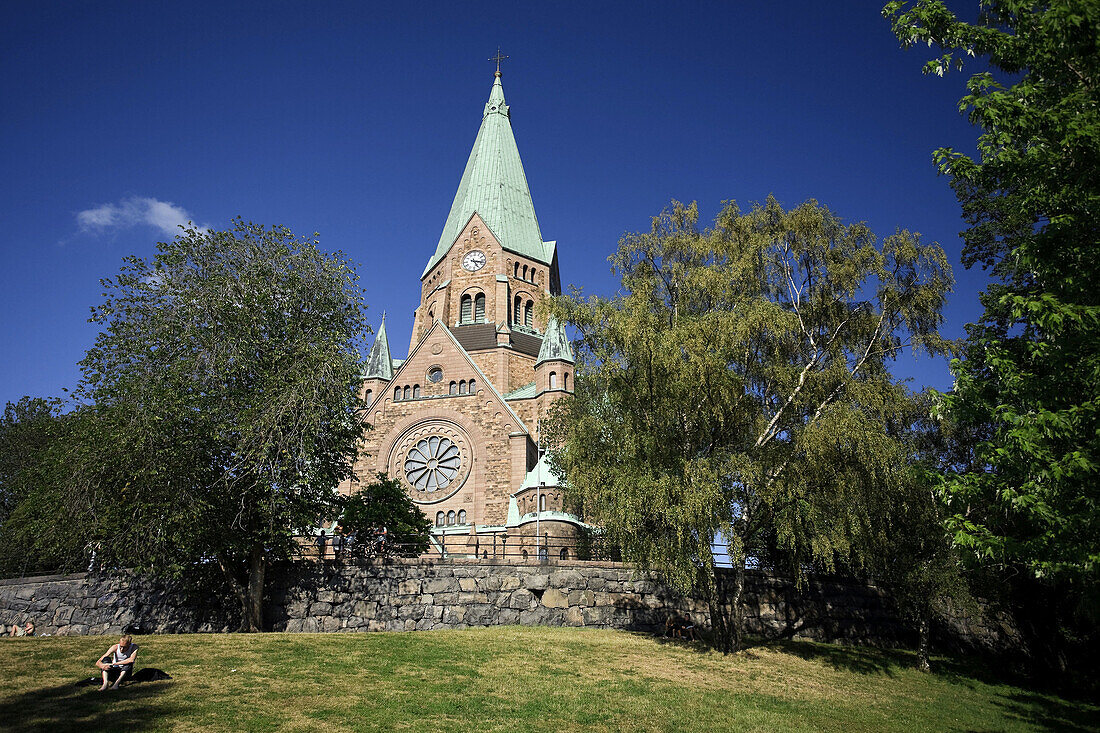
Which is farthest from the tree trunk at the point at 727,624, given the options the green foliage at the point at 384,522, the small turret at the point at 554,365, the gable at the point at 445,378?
the small turret at the point at 554,365

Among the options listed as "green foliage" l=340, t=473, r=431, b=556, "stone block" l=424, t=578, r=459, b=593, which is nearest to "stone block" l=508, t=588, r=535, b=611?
"stone block" l=424, t=578, r=459, b=593

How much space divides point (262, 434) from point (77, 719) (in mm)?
9887

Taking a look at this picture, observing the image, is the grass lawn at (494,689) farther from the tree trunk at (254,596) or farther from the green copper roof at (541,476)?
the green copper roof at (541,476)

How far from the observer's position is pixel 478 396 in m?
38.3

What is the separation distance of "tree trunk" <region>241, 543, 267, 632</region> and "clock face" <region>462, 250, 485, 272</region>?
31.7 m

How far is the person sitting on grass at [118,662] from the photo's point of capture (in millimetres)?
12595


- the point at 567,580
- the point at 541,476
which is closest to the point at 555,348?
the point at 541,476

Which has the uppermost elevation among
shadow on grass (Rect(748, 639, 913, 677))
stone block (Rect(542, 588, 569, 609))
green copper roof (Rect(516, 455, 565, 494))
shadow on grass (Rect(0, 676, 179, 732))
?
green copper roof (Rect(516, 455, 565, 494))

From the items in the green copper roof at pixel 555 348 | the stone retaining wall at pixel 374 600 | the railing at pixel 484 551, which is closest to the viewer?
the stone retaining wall at pixel 374 600

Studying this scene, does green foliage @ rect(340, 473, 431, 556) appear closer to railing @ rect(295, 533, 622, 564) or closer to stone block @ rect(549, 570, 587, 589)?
railing @ rect(295, 533, 622, 564)

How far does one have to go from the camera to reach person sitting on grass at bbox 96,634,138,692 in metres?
12.6

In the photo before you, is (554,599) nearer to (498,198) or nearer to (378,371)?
(378,371)

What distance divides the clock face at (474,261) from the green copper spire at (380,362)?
9790mm

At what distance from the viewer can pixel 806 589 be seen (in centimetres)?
2511
